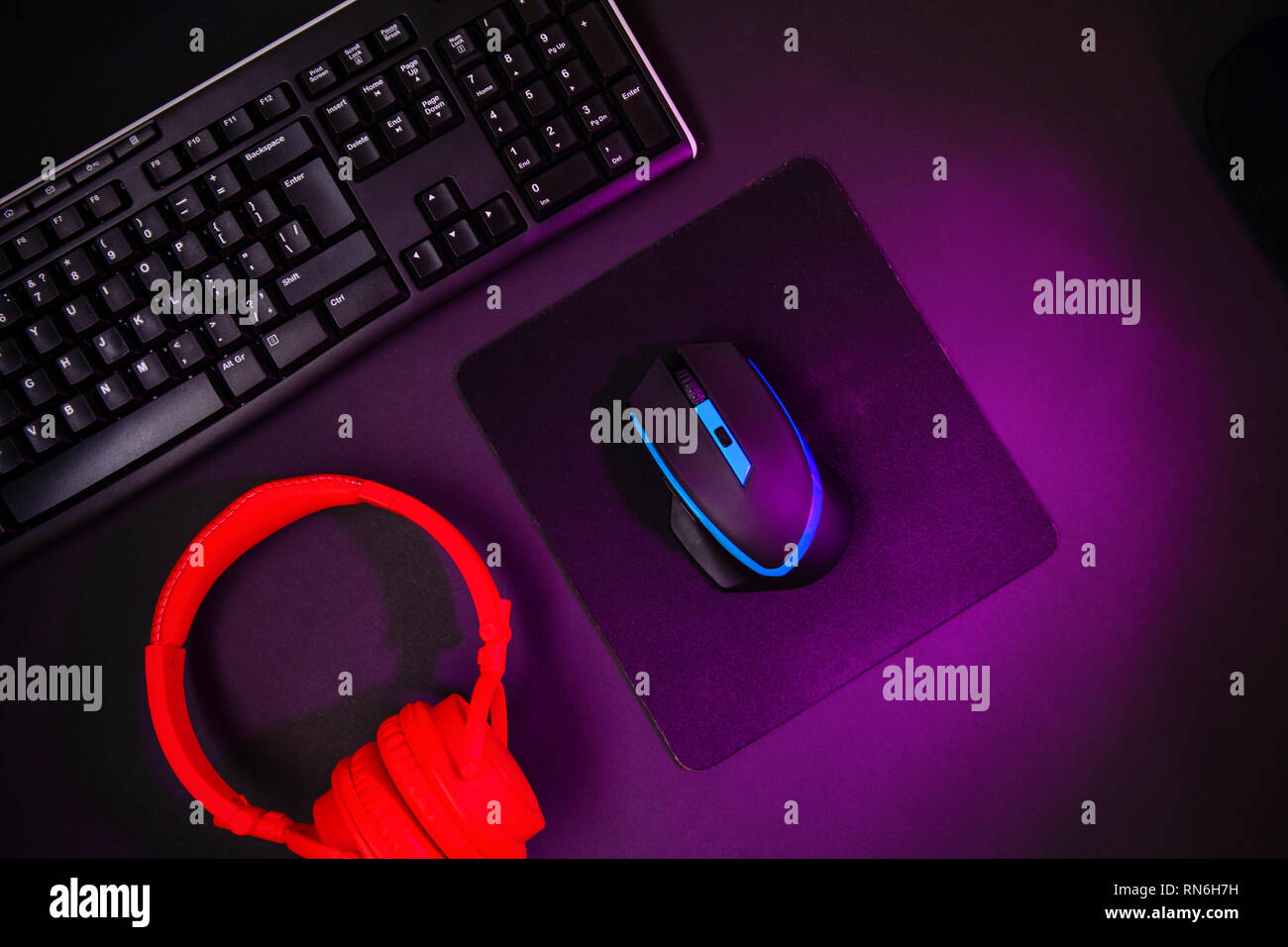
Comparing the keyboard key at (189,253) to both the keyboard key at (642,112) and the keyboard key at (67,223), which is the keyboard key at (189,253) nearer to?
the keyboard key at (67,223)

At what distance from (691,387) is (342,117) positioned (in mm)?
302

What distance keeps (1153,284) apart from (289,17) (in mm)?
667

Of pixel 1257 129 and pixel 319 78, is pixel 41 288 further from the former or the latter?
pixel 1257 129

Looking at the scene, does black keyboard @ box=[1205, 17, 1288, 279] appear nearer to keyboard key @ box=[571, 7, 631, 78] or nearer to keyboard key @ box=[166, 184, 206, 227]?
keyboard key @ box=[571, 7, 631, 78]

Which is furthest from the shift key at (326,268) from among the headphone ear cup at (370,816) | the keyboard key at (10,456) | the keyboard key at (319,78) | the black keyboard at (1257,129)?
the black keyboard at (1257,129)

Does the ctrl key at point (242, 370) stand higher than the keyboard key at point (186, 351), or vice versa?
the keyboard key at point (186, 351)

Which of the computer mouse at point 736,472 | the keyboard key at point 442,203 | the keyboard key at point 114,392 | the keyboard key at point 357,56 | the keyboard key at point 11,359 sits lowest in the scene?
the computer mouse at point 736,472

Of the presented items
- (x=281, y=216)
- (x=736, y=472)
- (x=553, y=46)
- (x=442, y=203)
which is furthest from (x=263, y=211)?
(x=736, y=472)

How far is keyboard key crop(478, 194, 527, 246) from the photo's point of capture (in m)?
0.65

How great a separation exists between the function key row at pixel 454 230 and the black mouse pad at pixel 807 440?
2.6 inches

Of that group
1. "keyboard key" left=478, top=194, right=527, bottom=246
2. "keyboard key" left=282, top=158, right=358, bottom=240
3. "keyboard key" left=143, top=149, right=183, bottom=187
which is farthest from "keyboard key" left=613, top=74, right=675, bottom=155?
"keyboard key" left=143, top=149, right=183, bottom=187

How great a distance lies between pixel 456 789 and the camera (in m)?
0.57

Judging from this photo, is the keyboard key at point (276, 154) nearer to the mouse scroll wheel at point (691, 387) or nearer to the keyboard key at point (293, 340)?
the keyboard key at point (293, 340)

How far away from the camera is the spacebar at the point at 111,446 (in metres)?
0.64
